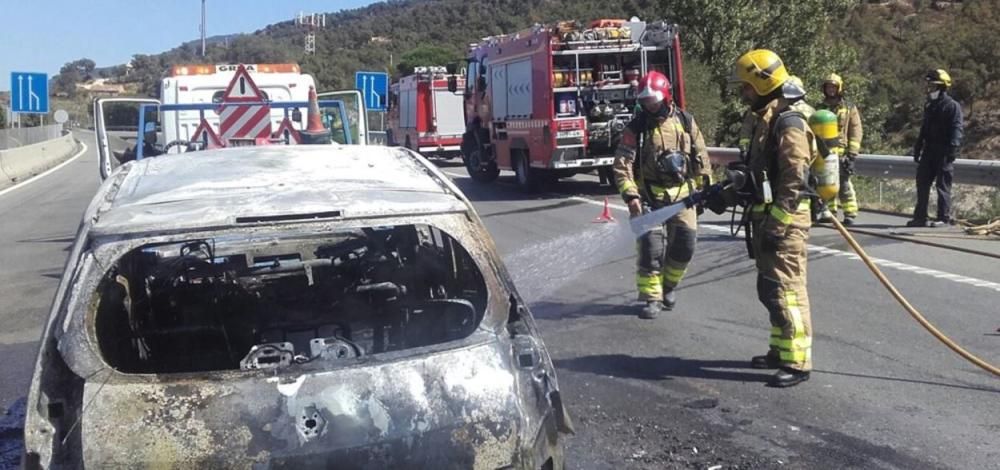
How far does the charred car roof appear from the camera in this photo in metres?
2.93

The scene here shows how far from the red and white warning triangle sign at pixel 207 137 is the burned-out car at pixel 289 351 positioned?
22.5ft

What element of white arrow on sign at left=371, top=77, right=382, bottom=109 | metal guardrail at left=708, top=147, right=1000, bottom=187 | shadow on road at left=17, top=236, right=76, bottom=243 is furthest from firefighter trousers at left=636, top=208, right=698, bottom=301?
white arrow on sign at left=371, top=77, right=382, bottom=109

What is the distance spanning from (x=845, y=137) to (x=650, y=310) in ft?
17.8

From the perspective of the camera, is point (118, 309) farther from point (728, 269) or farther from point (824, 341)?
point (728, 269)

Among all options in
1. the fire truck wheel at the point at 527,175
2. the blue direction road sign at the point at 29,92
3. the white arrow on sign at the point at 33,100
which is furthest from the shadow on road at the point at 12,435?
the white arrow on sign at the point at 33,100

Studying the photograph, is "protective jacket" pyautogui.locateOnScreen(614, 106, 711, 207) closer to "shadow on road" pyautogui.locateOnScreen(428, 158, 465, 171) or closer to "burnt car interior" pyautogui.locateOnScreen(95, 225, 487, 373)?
"burnt car interior" pyautogui.locateOnScreen(95, 225, 487, 373)

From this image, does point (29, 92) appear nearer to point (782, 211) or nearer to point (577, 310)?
point (577, 310)

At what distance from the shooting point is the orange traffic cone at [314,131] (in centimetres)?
→ 977

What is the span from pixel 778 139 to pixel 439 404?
326 centimetres

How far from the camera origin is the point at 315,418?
2.64 m

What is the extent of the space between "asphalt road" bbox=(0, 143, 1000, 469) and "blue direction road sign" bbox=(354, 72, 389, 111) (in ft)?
61.2

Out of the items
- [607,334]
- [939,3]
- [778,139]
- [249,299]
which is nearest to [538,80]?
[607,334]

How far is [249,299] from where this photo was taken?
162 inches

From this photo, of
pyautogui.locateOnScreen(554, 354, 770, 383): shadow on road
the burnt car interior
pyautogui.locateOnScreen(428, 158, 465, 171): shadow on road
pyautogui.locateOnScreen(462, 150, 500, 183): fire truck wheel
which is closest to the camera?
the burnt car interior
